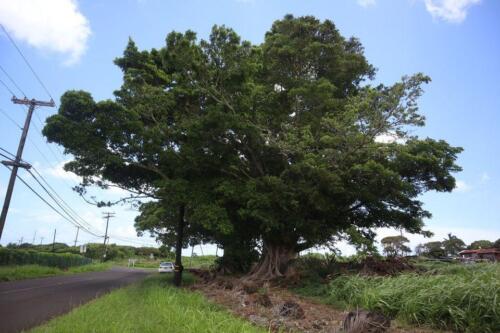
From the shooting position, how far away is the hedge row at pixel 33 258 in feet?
84.5

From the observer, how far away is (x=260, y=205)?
55.2 ft

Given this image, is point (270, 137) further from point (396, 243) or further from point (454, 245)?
point (454, 245)

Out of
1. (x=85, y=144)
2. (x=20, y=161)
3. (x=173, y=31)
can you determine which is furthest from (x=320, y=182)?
(x=20, y=161)

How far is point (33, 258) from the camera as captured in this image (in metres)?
29.6

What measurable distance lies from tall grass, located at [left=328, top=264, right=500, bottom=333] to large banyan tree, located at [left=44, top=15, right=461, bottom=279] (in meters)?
5.65

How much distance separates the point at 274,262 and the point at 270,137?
6.23 m

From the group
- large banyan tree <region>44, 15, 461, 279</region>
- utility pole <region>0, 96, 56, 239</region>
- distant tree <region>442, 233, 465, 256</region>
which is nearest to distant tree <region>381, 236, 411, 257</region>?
distant tree <region>442, 233, 465, 256</region>

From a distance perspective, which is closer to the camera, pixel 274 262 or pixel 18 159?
pixel 274 262

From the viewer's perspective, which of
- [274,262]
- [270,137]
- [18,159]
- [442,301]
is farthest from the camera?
[18,159]

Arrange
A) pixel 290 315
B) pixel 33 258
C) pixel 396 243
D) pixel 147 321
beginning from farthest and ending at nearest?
pixel 396 243 → pixel 33 258 → pixel 290 315 → pixel 147 321

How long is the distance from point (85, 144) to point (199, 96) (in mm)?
5826

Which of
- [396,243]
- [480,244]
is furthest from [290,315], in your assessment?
[480,244]

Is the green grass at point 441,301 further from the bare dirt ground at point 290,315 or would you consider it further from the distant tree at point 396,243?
the distant tree at point 396,243

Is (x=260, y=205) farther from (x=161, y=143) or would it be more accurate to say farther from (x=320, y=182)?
(x=161, y=143)
